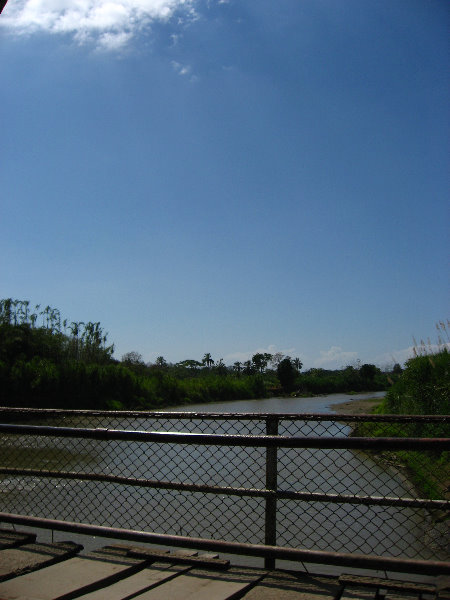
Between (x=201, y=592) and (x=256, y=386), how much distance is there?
70875mm

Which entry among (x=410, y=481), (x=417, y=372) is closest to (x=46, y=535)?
(x=410, y=481)

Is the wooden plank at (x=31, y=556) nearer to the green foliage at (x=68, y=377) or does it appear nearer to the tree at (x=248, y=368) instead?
the green foliage at (x=68, y=377)

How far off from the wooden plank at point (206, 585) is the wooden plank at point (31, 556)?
2.68 ft

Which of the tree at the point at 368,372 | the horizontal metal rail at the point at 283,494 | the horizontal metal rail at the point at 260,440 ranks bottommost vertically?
the horizontal metal rail at the point at 283,494

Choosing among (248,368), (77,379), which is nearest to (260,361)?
(248,368)

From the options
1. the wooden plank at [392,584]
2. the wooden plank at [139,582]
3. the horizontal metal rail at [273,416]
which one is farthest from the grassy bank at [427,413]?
the wooden plank at [139,582]

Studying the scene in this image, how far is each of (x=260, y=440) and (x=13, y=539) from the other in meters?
1.91

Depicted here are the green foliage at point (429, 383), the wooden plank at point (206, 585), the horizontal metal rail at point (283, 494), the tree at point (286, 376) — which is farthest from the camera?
the tree at point (286, 376)

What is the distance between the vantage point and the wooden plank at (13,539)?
3523mm

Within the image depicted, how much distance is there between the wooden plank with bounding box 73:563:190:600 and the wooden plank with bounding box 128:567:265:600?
44mm

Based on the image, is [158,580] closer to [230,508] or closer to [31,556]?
[31,556]

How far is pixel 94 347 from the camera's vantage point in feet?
201

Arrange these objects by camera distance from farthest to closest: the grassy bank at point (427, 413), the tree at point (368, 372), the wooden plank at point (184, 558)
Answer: the tree at point (368, 372) → the grassy bank at point (427, 413) → the wooden plank at point (184, 558)

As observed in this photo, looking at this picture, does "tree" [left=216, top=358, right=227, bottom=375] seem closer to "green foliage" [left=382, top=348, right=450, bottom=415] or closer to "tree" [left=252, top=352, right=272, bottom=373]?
"tree" [left=252, top=352, right=272, bottom=373]
